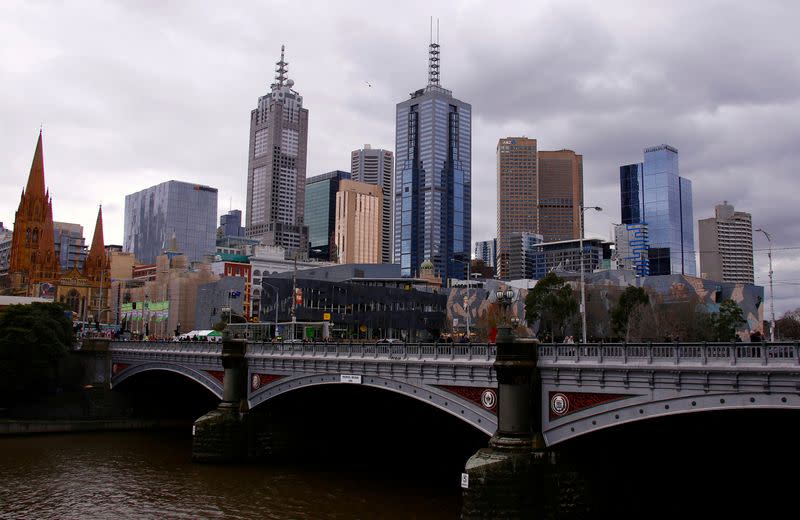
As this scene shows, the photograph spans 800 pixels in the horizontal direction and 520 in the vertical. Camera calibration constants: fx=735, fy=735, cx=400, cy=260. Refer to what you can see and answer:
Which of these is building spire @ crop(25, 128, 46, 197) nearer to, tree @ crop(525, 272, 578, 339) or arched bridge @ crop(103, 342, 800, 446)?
tree @ crop(525, 272, 578, 339)

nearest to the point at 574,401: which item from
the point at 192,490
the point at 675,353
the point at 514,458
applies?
the point at 514,458

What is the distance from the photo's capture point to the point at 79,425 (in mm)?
69250

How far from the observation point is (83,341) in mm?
82812

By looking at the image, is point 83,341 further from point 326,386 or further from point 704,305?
point 704,305

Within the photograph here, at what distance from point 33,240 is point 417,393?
177 metres

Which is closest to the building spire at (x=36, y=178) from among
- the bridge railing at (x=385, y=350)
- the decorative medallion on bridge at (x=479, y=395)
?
the bridge railing at (x=385, y=350)

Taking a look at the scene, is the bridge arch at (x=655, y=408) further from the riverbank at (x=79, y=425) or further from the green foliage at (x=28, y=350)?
the green foliage at (x=28, y=350)

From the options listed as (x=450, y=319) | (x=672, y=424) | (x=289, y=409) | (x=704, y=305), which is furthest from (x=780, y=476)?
(x=450, y=319)

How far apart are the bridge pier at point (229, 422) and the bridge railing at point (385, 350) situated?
1.48 m

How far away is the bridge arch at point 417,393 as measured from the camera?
3441 centimetres

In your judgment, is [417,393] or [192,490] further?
[192,490]

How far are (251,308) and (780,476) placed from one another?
151664 mm

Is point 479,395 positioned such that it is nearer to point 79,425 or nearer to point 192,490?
point 192,490

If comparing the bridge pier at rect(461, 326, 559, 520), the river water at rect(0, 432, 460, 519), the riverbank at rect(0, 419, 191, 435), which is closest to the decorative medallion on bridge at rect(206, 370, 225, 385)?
the river water at rect(0, 432, 460, 519)
